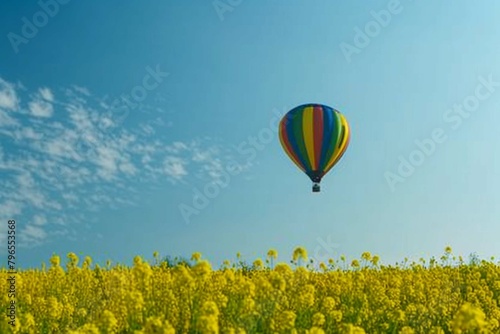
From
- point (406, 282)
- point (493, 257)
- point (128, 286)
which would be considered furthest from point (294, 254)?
point (493, 257)

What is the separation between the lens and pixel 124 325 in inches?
310

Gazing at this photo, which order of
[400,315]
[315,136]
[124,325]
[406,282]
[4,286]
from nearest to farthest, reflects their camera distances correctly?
[124,325] → [400,315] → [4,286] → [406,282] → [315,136]

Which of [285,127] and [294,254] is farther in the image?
[285,127]

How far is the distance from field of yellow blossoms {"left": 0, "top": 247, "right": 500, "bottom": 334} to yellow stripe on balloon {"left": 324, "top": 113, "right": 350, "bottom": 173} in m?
12.5

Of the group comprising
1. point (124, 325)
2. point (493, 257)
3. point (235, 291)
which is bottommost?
point (124, 325)

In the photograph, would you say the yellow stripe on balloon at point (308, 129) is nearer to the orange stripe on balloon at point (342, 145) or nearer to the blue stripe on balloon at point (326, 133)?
the blue stripe on balloon at point (326, 133)

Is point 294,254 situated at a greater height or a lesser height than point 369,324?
greater

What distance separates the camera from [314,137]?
25344mm

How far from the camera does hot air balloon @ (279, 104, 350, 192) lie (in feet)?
83.4

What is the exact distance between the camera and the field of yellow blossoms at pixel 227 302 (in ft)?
24.1

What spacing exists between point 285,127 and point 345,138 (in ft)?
7.81

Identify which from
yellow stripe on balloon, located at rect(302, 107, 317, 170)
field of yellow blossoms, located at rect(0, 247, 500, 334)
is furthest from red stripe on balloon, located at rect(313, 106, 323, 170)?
field of yellow blossoms, located at rect(0, 247, 500, 334)

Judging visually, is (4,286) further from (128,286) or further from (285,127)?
(285,127)

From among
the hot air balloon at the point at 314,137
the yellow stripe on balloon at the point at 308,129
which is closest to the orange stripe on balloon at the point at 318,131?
the hot air balloon at the point at 314,137
